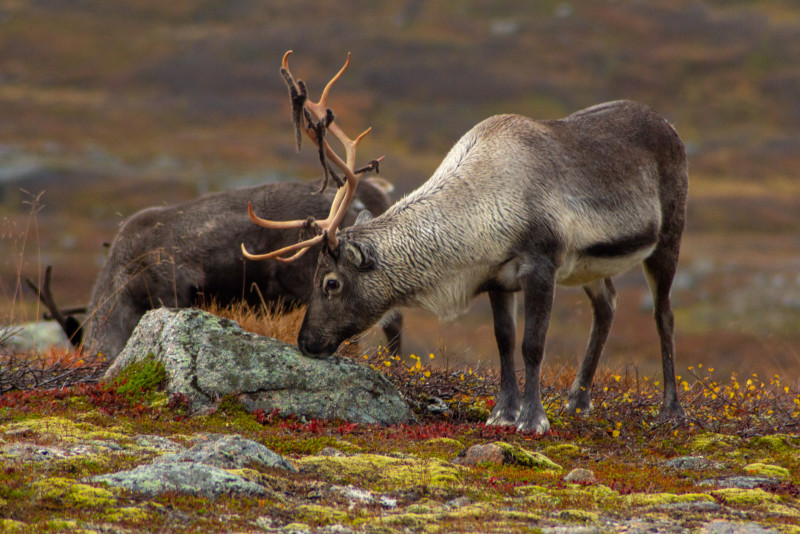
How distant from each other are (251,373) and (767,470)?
12.6 ft

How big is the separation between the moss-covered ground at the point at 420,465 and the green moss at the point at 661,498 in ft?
0.04

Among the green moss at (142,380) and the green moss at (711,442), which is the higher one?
the green moss at (142,380)

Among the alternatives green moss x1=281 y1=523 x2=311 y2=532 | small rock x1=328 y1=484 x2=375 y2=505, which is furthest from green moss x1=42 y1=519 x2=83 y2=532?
small rock x1=328 y1=484 x2=375 y2=505

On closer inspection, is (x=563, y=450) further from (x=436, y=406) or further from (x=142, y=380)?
(x=142, y=380)

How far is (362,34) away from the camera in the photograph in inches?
3447

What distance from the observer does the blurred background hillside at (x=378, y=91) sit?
5419cm

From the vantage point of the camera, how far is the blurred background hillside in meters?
54.2

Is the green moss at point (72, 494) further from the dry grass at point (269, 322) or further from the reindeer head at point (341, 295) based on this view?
the dry grass at point (269, 322)

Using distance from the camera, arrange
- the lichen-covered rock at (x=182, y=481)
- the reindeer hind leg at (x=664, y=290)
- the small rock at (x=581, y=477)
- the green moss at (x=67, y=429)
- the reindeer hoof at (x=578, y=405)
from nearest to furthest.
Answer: the lichen-covered rock at (x=182, y=481) < the small rock at (x=581, y=477) < the green moss at (x=67, y=429) < the reindeer hoof at (x=578, y=405) < the reindeer hind leg at (x=664, y=290)

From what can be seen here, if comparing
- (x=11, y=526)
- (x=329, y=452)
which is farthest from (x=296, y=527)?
(x=329, y=452)

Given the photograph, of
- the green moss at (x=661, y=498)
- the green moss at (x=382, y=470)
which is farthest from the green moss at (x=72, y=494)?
the green moss at (x=661, y=498)

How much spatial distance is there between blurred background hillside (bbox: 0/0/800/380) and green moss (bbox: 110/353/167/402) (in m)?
33.1

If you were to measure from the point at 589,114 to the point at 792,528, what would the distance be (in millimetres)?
5300

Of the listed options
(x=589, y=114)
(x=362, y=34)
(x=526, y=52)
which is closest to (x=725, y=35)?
(x=526, y=52)
